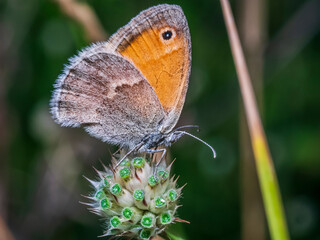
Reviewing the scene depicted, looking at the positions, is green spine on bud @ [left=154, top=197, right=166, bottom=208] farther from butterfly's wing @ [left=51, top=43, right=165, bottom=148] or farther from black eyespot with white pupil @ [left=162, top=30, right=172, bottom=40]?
black eyespot with white pupil @ [left=162, top=30, right=172, bottom=40]

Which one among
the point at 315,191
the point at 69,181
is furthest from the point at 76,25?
the point at 315,191

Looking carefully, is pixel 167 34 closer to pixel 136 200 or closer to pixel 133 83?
pixel 133 83

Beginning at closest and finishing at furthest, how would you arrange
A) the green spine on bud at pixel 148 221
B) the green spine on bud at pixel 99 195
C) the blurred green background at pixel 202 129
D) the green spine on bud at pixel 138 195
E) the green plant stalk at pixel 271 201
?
the green plant stalk at pixel 271 201 < the green spine on bud at pixel 148 221 < the green spine on bud at pixel 138 195 < the green spine on bud at pixel 99 195 < the blurred green background at pixel 202 129

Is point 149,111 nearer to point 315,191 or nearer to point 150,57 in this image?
point 150,57

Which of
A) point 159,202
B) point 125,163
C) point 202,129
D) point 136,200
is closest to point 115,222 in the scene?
point 136,200

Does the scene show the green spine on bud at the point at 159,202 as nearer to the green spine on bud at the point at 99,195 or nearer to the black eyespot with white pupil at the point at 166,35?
the green spine on bud at the point at 99,195

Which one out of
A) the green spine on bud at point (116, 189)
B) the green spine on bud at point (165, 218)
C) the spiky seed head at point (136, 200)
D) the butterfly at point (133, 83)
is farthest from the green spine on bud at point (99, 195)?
the butterfly at point (133, 83)
